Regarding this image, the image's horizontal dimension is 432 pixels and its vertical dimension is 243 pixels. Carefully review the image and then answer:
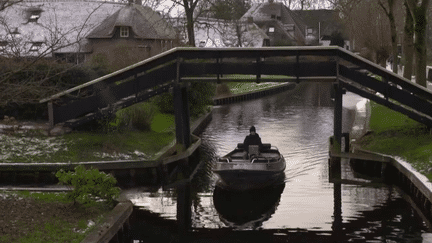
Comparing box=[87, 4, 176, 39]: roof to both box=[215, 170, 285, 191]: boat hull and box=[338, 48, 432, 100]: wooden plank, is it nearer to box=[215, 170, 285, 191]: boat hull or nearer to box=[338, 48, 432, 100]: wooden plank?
box=[338, 48, 432, 100]: wooden plank

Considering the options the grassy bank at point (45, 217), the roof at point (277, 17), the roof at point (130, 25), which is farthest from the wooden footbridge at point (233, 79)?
the roof at point (277, 17)

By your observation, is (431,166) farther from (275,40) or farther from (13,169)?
(275,40)

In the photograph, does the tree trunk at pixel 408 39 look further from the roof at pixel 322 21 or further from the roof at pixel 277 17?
the roof at pixel 322 21

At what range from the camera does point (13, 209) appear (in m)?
14.0

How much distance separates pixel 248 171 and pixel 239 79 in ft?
17.7

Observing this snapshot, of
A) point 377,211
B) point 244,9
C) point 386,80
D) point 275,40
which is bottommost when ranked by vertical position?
point 377,211

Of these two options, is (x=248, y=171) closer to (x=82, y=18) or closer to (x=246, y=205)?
(x=246, y=205)

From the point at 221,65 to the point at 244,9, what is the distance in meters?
76.0

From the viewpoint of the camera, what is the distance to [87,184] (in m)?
14.3

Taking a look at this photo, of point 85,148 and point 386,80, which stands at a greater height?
point 386,80

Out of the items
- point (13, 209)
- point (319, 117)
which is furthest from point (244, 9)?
point (13, 209)

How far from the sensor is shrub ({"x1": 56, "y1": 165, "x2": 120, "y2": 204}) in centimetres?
1427

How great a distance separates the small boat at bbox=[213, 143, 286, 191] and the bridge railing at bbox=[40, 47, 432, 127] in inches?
142

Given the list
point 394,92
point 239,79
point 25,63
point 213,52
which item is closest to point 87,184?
point 25,63
